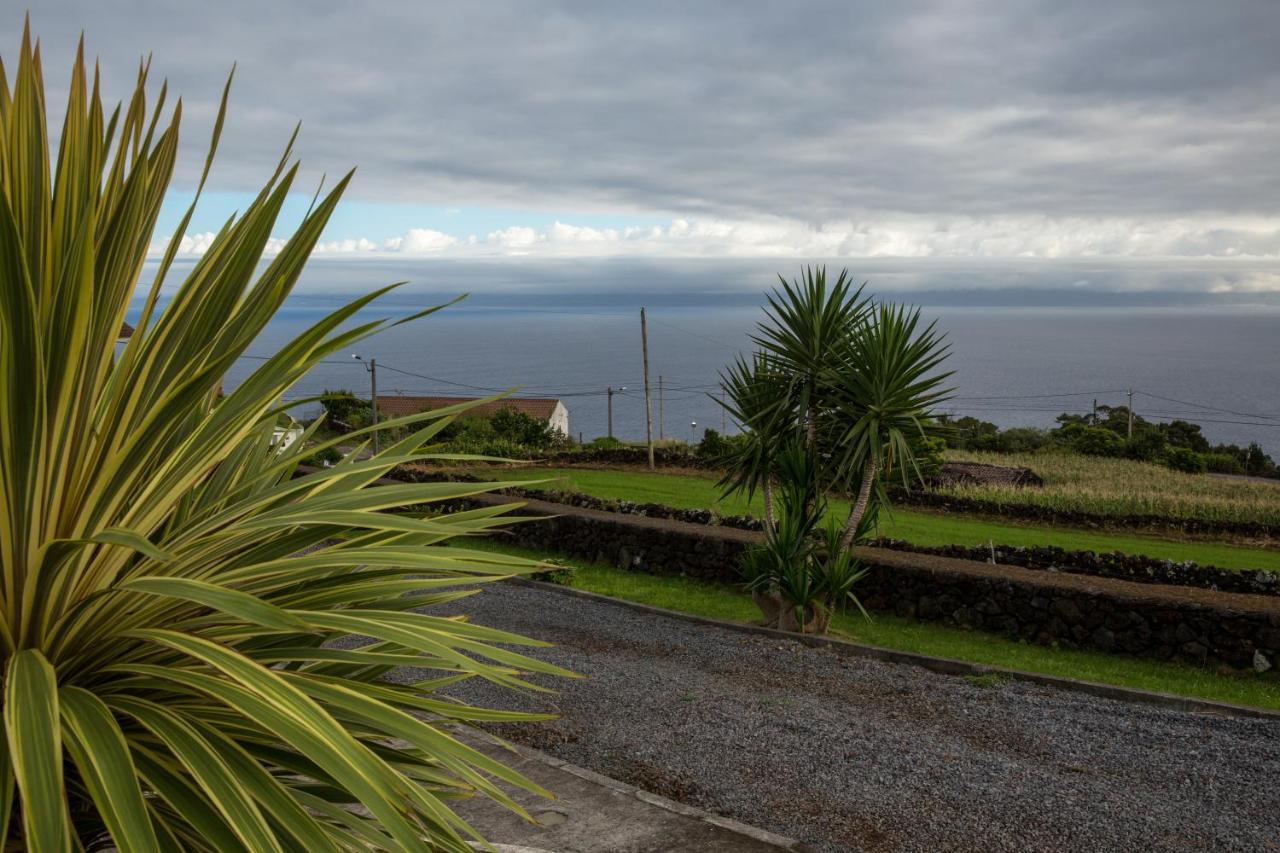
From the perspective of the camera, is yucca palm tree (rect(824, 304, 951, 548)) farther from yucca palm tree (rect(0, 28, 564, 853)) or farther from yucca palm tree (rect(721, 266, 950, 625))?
yucca palm tree (rect(0, 28, 564, 853))

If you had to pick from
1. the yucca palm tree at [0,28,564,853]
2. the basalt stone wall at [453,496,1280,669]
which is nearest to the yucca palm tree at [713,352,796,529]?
the basalt stone wall at [453,496,1280,669]

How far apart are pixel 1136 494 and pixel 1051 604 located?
39.2 ft


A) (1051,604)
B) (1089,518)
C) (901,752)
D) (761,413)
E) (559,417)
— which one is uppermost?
(761,413)

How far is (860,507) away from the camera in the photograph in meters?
8.94

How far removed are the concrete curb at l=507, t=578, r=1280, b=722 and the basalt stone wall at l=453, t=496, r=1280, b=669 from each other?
1643mm

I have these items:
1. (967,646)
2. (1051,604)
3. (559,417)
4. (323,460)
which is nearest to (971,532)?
(1051,604)

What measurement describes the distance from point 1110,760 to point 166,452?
5588 millimetres

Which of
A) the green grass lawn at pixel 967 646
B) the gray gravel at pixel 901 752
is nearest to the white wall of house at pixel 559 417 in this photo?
the green grass lawn at pixel 967 646

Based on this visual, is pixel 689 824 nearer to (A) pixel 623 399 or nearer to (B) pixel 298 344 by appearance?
(B) pixel 298 344

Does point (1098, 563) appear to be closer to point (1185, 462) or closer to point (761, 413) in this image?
point (761, 413)

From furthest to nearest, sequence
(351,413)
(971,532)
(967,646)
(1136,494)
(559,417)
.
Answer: (559,417)
(351,413)
(1136,494)
(971,532)
(967,646)

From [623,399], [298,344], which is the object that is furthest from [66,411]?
[623,399]

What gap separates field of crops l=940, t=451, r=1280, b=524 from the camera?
18.2m

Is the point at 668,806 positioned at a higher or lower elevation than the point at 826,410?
lower
